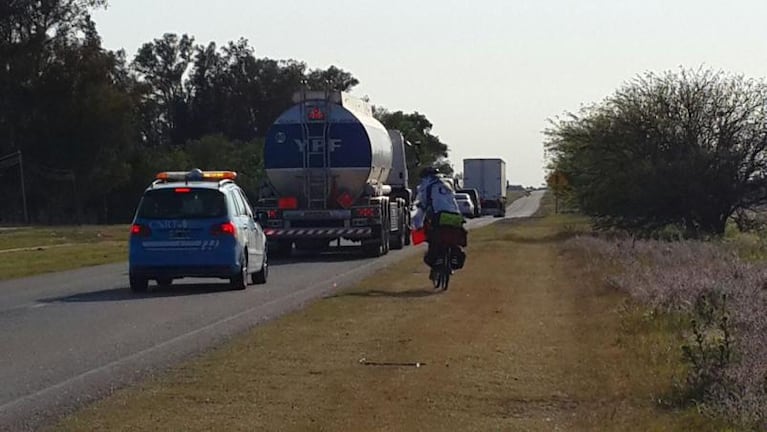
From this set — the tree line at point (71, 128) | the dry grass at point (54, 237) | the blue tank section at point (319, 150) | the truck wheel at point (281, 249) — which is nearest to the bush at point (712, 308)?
the blue tank section at point (319, 150)

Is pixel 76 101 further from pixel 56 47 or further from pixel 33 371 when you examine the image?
pixel 33 371

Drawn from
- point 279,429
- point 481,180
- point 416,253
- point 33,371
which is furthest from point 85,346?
point 481,180

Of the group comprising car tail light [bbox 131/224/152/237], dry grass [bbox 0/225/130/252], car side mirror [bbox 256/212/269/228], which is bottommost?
dry grass [bbox 0/225/130/252]

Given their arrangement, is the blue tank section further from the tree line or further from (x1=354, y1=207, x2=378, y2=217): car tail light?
the tree line

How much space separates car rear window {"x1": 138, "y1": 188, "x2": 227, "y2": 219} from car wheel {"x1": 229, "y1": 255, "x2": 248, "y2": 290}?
40.2 inches

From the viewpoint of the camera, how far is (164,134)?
10962cm

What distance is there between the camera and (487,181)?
290 ft

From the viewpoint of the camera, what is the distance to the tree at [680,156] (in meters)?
41.5

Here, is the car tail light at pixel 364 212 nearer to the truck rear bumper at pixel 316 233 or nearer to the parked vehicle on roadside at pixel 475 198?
the truck rear bumper at pixel 316 233

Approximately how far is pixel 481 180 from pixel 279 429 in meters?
78.9

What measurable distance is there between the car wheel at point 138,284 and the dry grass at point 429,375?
4771mm

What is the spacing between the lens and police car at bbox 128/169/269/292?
2295 centimetres

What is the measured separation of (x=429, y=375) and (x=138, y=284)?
39.5 feet

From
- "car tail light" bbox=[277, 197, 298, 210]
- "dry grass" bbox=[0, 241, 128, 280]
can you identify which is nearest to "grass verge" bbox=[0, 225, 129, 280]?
"dry grass" bbox=[0, 241, 128, 280]
